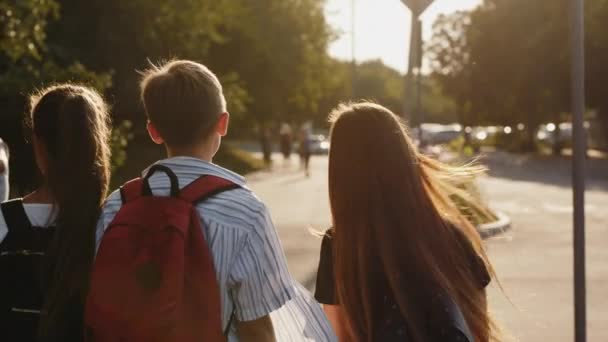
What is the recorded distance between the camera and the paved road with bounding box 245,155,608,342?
27.6 ft

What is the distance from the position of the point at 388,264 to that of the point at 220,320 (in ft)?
1.44

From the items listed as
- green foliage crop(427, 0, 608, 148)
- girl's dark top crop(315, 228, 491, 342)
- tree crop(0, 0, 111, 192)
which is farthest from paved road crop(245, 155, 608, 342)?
green foliage crop(427, 0, 608, 148)

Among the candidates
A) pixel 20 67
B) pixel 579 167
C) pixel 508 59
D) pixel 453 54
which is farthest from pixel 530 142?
pixel 579 167

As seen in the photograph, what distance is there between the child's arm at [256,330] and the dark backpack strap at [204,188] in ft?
1.14

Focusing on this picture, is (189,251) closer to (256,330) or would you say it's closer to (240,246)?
(240,246)

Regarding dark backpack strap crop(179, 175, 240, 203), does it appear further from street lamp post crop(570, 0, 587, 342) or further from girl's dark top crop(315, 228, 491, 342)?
street lamp post crop(570, 0, 587, 342)

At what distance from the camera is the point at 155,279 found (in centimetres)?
248

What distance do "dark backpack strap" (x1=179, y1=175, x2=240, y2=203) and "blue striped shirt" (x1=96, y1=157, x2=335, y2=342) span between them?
1 cm

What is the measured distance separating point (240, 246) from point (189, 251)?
0.16m

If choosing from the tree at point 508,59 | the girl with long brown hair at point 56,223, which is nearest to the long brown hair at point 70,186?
the girl with long brown hair at point 56,223

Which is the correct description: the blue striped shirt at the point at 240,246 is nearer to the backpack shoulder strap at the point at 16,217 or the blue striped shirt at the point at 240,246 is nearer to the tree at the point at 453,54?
the backpack shoulder strap at the point at 16,217

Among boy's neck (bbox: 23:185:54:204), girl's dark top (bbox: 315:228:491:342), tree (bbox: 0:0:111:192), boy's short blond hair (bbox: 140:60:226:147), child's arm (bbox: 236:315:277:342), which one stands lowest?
child's arm (bbox: 236:315:277:342)

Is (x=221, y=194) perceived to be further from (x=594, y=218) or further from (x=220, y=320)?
(x=594, y=218)

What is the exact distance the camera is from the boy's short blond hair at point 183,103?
2.71 m
